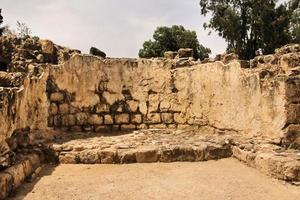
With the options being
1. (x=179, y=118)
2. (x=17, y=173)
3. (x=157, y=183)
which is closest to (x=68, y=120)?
(x=179, y=118)

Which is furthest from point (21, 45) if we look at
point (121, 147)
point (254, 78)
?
point (254, 78)

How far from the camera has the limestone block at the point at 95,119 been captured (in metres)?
8.28

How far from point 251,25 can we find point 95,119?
2087 centimetres

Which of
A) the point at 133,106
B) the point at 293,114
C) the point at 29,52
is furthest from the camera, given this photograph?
the point at 133,106

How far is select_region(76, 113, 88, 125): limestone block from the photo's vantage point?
26.8 feet

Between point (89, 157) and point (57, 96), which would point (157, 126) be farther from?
point (89, 157)

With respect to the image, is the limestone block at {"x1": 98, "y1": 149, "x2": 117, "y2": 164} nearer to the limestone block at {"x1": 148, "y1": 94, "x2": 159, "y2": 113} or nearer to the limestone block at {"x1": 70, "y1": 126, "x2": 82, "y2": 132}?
the limestone block at {"x1": 70, "y1": 126, "x2": 82, "y2": 132}

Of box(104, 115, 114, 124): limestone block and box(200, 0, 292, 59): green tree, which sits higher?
box(200, 0, 292, 59): green tree

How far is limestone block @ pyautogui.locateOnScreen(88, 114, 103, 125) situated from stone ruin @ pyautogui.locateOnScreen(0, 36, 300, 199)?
0.8 inches

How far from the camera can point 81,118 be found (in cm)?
820

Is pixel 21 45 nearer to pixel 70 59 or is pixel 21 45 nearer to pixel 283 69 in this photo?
pixel 70 59

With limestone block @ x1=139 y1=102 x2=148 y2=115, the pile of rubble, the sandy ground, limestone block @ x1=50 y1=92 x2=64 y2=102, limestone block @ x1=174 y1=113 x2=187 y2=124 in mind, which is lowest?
the sandy ground

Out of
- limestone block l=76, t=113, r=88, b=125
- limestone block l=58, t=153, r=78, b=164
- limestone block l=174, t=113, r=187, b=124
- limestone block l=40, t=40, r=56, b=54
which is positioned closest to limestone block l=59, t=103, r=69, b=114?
limestone block l=76, t=113, r=88, b=125

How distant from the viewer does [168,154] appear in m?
6.66
